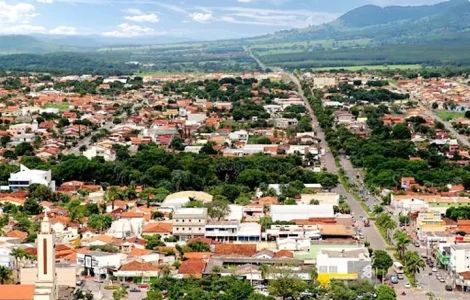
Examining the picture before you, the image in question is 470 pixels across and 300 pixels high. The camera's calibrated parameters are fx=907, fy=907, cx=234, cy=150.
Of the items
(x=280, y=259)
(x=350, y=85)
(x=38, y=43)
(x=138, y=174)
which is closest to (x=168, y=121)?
(x=138, y=174)

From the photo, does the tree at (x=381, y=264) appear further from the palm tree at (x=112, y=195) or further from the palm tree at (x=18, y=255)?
the palm tree at (x=112, y=195)

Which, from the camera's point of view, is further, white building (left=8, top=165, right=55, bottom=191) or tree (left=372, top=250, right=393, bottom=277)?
white building (left=8, top=165, right=55, bottom=191)

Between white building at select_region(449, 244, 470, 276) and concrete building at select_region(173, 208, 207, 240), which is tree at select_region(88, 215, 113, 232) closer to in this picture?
concrete building at select_region(173, 208, 207, 240)

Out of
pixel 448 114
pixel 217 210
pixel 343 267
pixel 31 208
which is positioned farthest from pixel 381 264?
pixel 448 114

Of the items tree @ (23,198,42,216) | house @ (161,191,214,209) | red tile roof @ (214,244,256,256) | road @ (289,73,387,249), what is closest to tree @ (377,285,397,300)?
red tile roof @ (214,244,256,256)

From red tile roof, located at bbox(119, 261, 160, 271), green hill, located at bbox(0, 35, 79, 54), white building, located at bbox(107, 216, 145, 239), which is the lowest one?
green hill, located at bbox(0, 35, 79, 54)

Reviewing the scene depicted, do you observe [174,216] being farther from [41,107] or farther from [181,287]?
[41,107]

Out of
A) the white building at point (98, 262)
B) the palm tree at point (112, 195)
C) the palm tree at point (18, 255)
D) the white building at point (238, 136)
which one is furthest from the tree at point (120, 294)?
the white building at point (238, 136)
